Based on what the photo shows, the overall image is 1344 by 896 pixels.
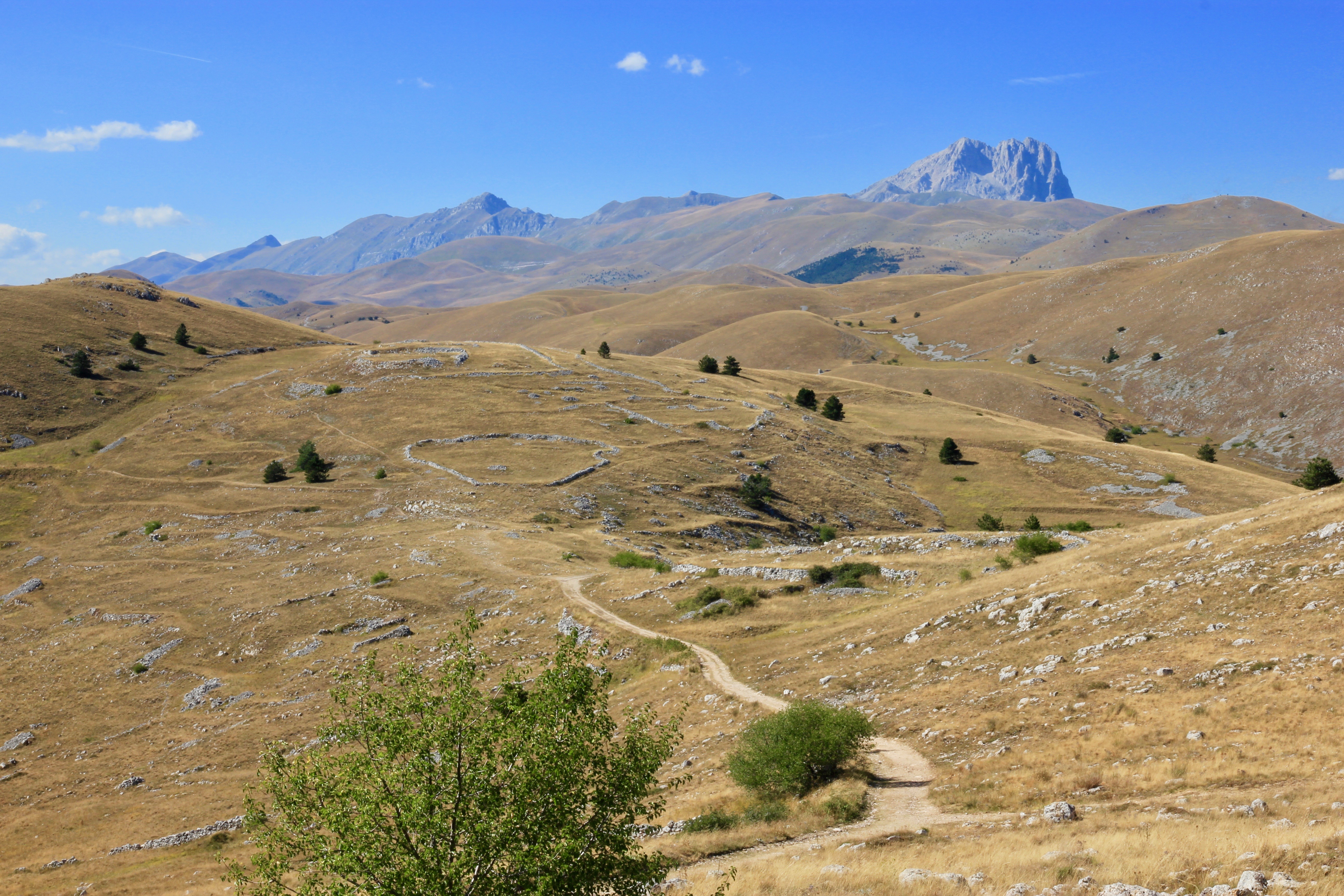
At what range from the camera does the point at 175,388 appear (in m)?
94.3

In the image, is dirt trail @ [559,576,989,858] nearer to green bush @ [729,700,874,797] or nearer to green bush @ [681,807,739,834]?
green bush @ [729,700,874,797]

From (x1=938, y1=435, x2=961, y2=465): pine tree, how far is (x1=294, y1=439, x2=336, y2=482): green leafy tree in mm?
68361

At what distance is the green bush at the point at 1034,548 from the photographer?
3744 centimetres

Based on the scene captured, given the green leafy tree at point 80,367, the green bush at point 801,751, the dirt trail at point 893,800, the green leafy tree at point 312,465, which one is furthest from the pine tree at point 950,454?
the green leafy tree at point 80,367

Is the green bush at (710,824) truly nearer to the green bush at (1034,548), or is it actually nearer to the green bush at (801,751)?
the green bush at (801,751)

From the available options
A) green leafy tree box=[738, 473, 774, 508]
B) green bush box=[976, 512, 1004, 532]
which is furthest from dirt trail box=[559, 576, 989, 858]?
green bush box=[976, 512, 1004, 532]

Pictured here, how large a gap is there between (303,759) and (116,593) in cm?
4584

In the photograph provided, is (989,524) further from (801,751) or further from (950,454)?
(801,751)

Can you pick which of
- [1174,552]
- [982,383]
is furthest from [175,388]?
[982,383]

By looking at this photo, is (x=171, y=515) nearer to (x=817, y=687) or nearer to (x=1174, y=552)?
(x=817, y=687)

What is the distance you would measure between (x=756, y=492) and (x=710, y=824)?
47.6 metres

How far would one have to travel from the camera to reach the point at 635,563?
4956 cm

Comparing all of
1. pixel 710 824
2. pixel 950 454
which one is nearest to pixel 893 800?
pixel 710 824

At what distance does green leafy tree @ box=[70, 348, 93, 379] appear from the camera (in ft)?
300
